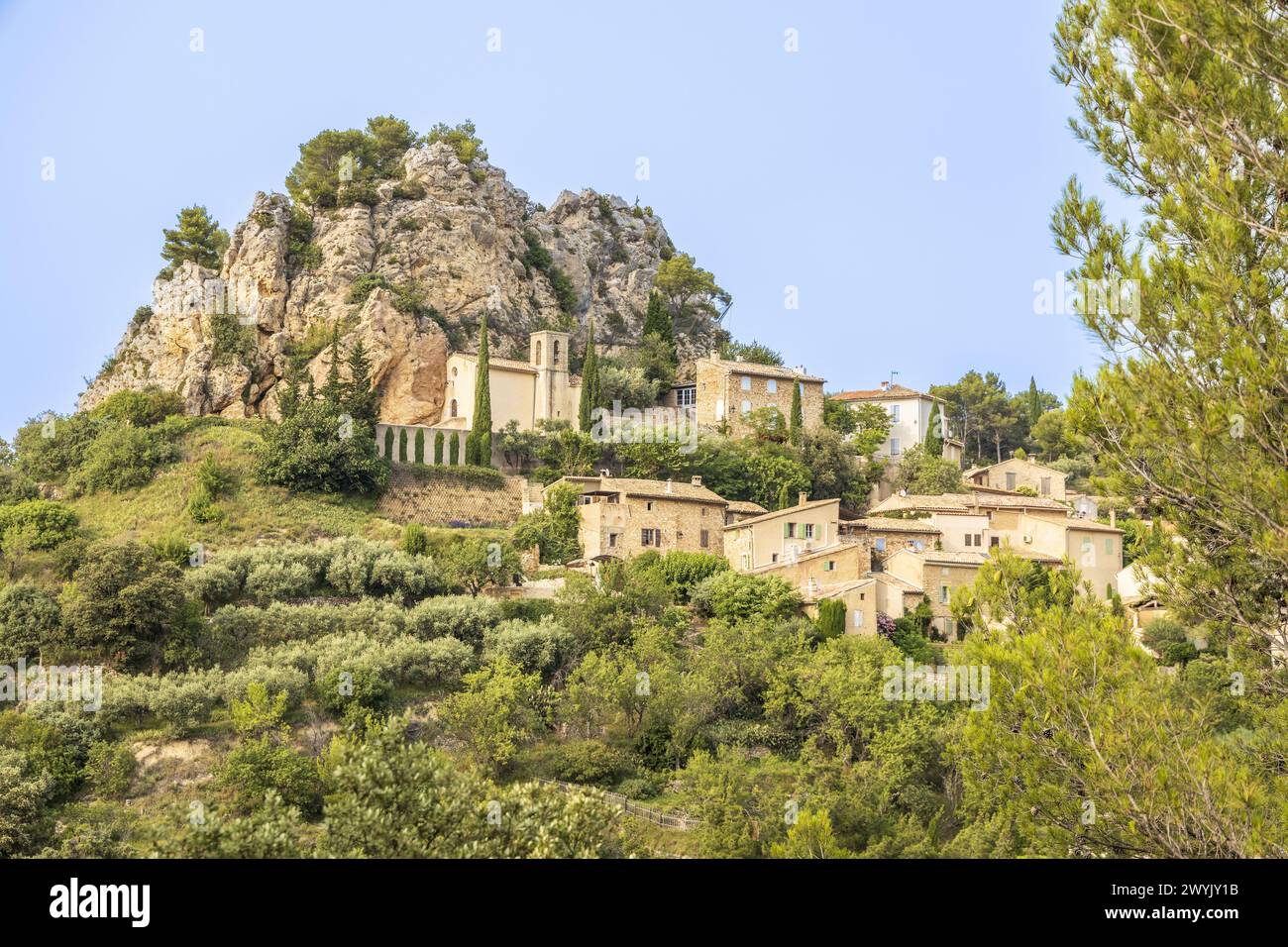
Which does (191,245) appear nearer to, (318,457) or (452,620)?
(318,457)

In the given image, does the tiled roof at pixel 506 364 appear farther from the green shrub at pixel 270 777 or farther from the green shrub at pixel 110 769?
the green shrub at pixel 110 769

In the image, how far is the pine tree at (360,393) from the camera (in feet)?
158

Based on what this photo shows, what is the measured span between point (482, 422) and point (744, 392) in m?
12.6

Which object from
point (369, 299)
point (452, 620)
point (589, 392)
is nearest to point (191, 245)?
point (369, 299)

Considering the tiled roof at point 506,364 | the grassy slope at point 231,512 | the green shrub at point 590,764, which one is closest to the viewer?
the green shrub at point 590,764

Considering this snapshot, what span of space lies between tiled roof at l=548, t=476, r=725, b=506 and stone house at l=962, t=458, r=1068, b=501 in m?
16.6

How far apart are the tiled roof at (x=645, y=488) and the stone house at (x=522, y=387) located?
8.78m

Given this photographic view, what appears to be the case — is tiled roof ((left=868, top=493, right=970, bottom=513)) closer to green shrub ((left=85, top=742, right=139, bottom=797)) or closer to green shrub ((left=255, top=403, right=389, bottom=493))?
green shrub ((left=255, top=403, right=389, bottom=493))

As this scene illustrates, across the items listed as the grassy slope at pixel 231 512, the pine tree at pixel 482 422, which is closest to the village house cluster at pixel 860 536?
the pine tree at pixel 482 422

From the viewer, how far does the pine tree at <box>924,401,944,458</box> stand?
59.7m

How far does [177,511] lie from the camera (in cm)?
4341

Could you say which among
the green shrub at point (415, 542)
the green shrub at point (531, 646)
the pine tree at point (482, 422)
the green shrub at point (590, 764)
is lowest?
the green shrub at point (590, 764)

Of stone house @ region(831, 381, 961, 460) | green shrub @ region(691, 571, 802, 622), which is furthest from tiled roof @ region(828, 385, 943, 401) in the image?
green shrub @ region(691, 571, 802, 622)
